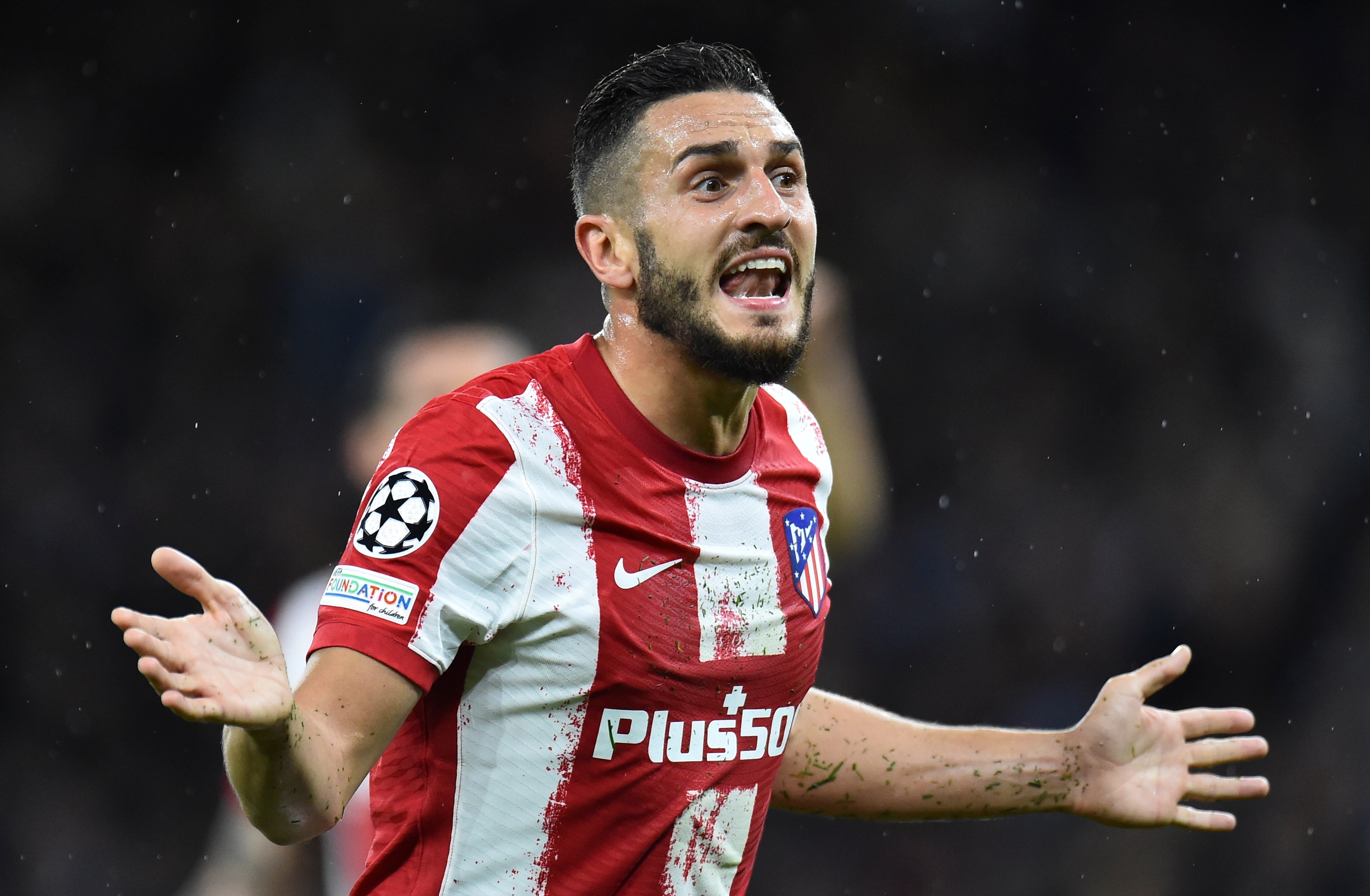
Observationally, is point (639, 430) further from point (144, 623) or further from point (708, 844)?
point (144, 623)

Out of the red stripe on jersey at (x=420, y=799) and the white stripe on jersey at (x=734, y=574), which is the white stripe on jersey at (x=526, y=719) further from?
the white stripe on jersey at (x=734, y=574)

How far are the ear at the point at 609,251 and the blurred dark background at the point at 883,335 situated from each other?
4147mm

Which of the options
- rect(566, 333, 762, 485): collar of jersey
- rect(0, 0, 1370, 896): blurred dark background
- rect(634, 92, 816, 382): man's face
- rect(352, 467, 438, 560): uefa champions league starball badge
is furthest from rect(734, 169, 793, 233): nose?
rect(0, 0, 1370, 896): blurred dark background

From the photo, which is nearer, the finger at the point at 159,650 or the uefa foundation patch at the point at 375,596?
the finger at the point at 159,650

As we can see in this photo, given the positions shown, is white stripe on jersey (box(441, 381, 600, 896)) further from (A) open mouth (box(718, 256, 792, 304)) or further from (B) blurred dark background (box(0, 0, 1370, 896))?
(B) blurred dark background (box(0, 0, 1370, 896))

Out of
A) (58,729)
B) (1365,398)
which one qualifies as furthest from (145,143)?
(1365,398)

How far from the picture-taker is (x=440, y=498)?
7.13ft

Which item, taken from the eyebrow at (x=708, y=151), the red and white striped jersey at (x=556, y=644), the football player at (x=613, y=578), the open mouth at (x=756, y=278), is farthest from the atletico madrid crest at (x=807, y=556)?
the eyebrow at (x=708, y=151)

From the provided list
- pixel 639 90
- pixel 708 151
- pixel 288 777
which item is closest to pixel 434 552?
pixel 288 777

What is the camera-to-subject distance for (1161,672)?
2.85m

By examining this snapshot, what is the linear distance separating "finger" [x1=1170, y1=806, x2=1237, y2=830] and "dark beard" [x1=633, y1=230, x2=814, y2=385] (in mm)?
1191

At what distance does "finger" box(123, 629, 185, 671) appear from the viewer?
1706mm

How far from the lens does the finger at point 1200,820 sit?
285 centimetres

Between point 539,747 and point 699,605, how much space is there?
0.34 m
